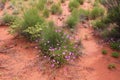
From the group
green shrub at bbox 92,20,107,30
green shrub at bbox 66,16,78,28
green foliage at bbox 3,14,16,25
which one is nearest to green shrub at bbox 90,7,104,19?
green shrub at bbox 92,20,107,30

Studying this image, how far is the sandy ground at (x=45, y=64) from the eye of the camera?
5707 mm

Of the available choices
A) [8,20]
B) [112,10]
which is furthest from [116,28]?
[8,20]

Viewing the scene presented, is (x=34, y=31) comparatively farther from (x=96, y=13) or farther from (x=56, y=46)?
(x=96, y=13)

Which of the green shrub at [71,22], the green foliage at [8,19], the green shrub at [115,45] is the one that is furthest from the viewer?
the green foliage at [8,19]

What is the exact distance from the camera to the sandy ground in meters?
5.71

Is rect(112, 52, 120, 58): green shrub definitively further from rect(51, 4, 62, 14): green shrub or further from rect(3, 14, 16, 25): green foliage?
rect(3, 14, 16, 25): green foliage

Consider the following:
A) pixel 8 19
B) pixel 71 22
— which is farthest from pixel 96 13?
pixel 8 19

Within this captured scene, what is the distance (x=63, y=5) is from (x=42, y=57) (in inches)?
121

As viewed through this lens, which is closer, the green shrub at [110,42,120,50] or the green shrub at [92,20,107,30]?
the green shrub at [110,42,120,50]

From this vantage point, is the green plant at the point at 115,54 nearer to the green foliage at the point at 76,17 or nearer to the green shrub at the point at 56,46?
the green shrub at the point at 56,46

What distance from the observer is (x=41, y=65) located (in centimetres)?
600

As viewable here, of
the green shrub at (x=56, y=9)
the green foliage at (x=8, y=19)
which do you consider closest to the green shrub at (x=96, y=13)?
the green shrub at (x=56, y=9)

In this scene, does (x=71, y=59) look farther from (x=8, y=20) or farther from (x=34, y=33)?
(x=8, y=20)

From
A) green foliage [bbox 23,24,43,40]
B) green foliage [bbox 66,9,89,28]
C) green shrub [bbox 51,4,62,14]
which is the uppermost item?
green shrub [bbox 51,4,62,14]
